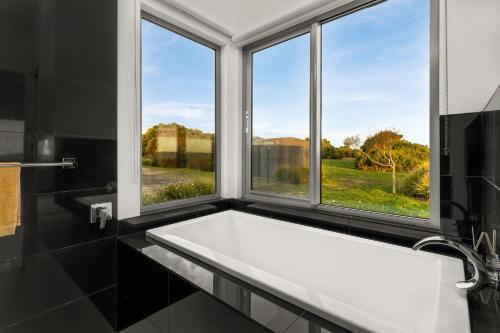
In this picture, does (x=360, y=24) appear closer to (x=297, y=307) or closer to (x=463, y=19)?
(x=463, y=19)

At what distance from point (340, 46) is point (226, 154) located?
1433 mm

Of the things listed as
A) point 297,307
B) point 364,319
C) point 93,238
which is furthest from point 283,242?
point 93,238

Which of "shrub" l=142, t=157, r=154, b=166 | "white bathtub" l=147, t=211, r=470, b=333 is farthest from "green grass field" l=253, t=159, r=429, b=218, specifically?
"shrub" l=142, t=157, r=154, b=166

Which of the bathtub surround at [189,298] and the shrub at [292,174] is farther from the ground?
the shrub at [292,174]

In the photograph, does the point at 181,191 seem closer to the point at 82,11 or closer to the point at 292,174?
the point at 292,174

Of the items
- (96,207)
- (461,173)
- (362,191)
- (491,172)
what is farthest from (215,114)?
(491,172)

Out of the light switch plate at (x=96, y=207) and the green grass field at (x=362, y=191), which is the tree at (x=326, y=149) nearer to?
the green grass field at (x=362, y=191)

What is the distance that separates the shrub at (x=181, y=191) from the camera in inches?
82.3

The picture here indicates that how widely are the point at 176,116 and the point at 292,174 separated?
46.6 inches

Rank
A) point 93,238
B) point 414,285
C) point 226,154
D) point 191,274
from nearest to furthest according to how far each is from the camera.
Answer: point 191,274 → point 414,285 → point 93,238 → point 226,154

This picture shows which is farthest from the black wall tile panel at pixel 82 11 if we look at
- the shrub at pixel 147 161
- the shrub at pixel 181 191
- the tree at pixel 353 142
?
the tree at pixel 353 142

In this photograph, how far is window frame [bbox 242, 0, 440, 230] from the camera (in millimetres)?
1557

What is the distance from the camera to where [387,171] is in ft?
5.87

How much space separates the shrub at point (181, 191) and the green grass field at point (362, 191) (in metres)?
0.95
